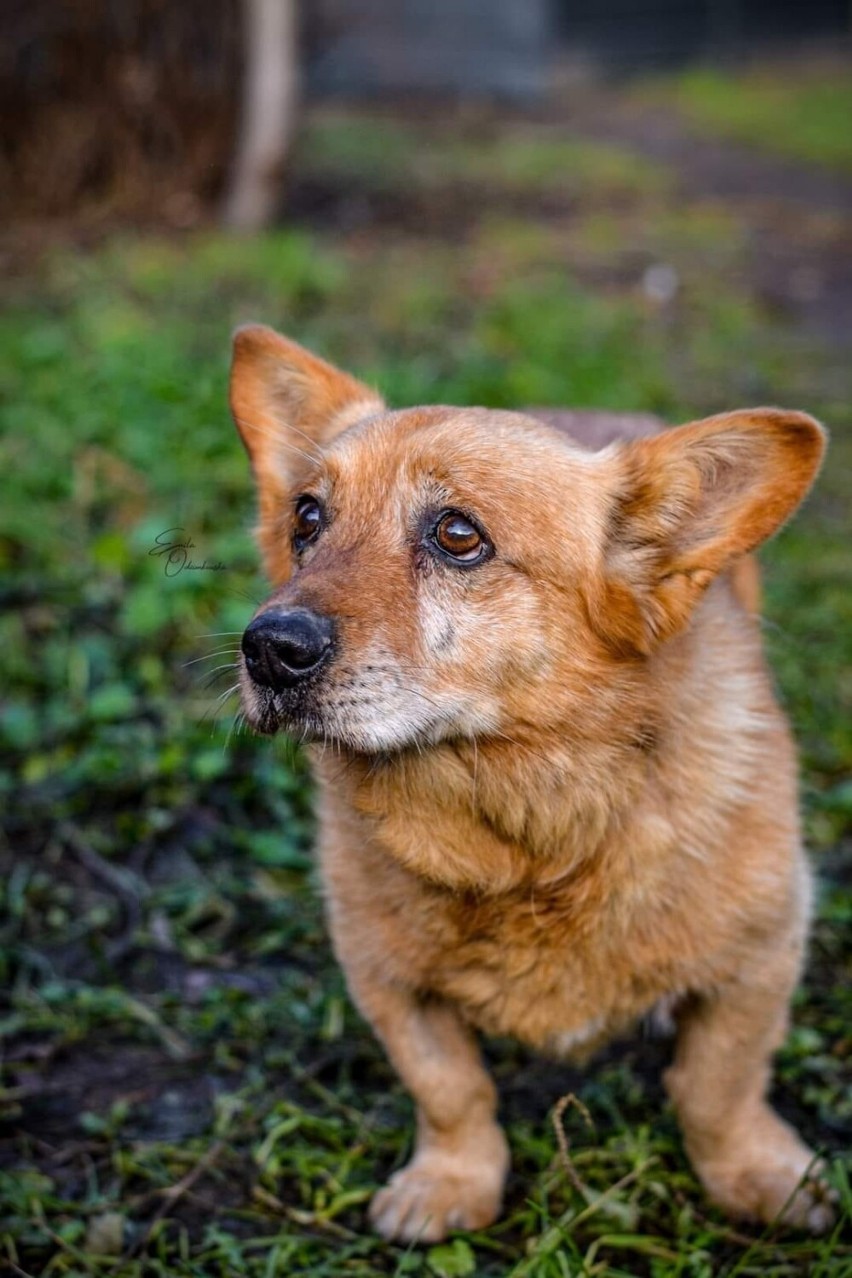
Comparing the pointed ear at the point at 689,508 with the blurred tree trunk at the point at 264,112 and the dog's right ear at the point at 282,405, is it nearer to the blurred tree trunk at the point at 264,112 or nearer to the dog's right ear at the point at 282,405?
the dog's right ear at the point at 282,405

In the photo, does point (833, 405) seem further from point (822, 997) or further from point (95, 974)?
point (95, 974)

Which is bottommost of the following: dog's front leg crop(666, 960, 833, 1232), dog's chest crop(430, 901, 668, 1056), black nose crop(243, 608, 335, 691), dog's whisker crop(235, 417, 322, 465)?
dog's front leg crop(666, 960, 833, 1232)

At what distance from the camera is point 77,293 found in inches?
317

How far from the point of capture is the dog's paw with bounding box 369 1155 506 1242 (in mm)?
2963

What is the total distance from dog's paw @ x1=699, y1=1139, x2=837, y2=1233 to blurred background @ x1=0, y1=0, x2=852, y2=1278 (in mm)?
61

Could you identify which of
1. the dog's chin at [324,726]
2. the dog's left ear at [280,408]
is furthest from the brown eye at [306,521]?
the dog's chin at [324,726]

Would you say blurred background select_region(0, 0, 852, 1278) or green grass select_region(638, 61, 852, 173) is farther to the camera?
green grass select_region(638, 61, 852, 173)

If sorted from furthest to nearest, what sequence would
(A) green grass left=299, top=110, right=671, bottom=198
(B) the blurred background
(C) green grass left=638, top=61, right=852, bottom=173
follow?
1. (C) green grass left=638, top=61, right=852, bottom=173
2. (A) green grass left=299, top=110, right=671, bottom=198
3. (B) the blurred background

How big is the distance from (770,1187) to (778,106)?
60.6 ft

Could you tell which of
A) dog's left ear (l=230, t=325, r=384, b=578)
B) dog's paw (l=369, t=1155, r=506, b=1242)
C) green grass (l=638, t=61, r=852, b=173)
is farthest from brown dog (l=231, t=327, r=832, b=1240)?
green grass (l=638, t=61, r=852, b=173)

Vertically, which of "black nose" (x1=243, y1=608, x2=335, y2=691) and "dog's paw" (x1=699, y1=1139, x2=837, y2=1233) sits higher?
"black nose" (x1=243, y1=608, x2=335, y2=691)

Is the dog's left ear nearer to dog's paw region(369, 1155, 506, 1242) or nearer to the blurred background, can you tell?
the blurred background

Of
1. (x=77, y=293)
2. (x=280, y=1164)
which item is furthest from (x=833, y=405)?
(x=280, y=1164)

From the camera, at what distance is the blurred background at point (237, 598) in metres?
3.08
